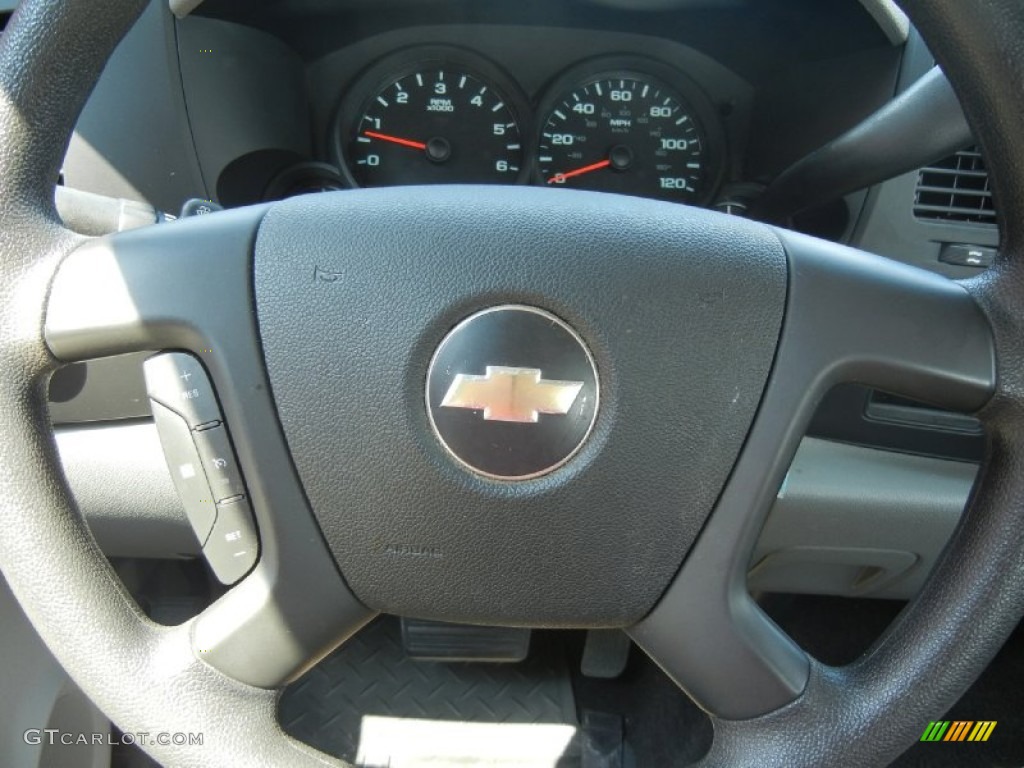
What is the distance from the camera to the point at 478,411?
0.69m

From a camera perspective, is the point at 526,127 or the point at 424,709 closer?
the point at 424,709

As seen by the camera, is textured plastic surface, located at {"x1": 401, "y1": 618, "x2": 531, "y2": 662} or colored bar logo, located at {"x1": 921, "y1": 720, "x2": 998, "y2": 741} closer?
textured plastic surface, located at {"x1": 401, "y1": 618, "x2": 531, "y2": 662}

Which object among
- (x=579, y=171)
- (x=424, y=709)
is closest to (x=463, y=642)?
(x=424, y=709)

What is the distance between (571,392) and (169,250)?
30 cm

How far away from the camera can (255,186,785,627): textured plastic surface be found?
697 millimetres

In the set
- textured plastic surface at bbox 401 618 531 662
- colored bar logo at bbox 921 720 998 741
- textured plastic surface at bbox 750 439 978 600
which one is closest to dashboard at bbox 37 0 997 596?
textured plastic surface at bbox 750 439 978 600

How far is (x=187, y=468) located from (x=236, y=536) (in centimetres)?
7

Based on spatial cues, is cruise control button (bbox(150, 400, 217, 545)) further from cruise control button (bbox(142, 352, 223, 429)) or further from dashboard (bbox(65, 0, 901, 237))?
dashboard (bbox(65, 0, 901, 237))

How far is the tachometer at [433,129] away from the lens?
64.9 inches

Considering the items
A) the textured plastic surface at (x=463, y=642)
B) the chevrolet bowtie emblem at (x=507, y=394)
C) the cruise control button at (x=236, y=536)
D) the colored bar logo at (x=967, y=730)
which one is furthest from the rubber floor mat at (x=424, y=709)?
the chevrolet bowtie emblem at (x=507, y=394)

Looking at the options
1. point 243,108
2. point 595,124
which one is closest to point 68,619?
point 243,108

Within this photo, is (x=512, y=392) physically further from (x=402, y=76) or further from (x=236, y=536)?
(x=402, y=76)

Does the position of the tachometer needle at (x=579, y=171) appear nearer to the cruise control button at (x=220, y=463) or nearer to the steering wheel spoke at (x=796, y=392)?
→ the steering wheel spoke at (x=796, y=392)

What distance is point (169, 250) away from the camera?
27.8 inches
